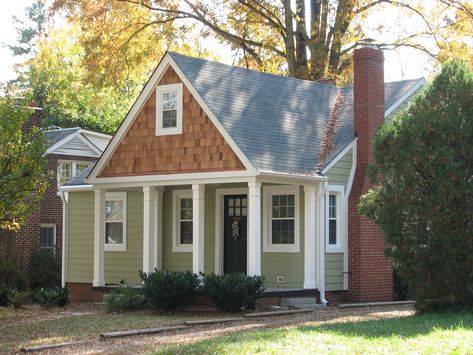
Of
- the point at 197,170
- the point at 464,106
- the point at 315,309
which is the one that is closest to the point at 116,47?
the point at 197,170

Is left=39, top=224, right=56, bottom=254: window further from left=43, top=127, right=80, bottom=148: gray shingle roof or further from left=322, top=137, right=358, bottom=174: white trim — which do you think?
left=322, top=137, right=358, bottom=174: white trim

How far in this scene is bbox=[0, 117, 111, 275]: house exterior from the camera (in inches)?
1256

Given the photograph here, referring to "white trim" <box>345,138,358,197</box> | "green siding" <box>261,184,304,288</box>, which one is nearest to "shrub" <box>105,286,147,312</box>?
"green siding" <box>261,184,304,288</box>

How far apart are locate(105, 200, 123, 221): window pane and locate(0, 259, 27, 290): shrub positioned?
6589mm

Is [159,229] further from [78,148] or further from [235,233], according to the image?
[78,148]

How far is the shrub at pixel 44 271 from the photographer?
31.8m

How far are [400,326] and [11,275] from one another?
64.3ft

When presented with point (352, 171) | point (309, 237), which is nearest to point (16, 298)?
point (309, 237)

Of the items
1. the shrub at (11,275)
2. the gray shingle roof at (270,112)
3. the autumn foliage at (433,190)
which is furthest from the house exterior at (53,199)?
the autumn foliage at (433,190)

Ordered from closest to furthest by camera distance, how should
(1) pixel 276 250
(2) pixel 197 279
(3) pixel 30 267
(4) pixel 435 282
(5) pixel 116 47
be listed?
(4) pixel 435 282 < (2) pixel 197 279 < (1) pixel 276 250 < (3) pixel 30 267 < (5) pixel 116 47

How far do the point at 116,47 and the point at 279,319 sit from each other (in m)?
20.3

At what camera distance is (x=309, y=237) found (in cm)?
2128

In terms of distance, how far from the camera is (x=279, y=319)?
18.0 meters

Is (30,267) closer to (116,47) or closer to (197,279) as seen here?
(116,47)
